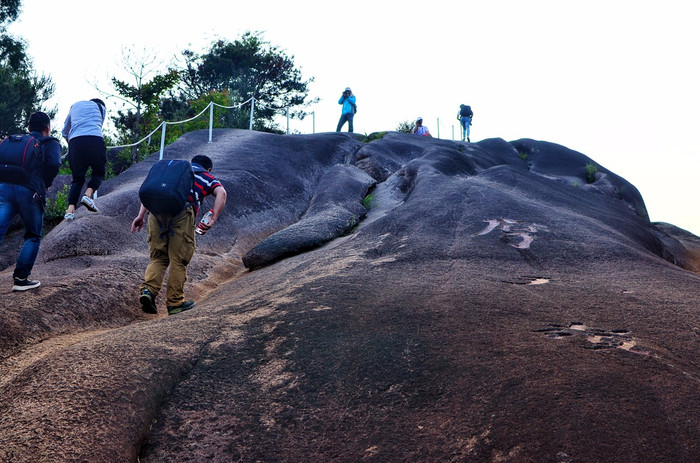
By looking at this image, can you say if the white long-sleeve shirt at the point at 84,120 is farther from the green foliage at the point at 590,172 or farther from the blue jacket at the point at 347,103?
the green foliage at the point at 590,172

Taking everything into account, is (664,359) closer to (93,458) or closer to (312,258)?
A: (93,458)

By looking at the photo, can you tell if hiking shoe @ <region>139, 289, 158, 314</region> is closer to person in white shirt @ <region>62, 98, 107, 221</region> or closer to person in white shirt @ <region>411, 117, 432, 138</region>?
person in white shirt @ <region>62, 98, 107, 221</region>

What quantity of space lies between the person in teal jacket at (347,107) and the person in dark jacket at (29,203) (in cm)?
1521

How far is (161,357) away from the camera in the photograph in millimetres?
4633

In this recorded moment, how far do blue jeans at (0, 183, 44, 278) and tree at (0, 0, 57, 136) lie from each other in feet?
82.2

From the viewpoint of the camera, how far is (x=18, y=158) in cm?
688

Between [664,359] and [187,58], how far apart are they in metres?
36.6

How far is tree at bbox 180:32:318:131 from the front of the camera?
3703 cm

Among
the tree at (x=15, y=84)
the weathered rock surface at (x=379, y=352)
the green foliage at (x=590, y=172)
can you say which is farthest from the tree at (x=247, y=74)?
the weathered rock surface at (x=379, y=352)

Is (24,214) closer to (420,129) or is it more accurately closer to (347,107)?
(347,107)

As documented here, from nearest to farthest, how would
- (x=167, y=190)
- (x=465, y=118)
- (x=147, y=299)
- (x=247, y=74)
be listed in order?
(x=167, y=190), (x=147, y=299), (x=465, y=118), (x=247, y=74)

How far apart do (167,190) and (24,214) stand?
1597mm

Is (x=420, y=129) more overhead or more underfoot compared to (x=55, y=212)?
more overhead

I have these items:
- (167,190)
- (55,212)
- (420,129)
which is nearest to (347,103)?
(420,129)
